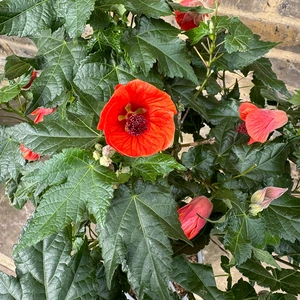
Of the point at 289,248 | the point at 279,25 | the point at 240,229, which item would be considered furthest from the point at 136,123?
the point at 279,25

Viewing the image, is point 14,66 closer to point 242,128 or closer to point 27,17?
point 27,17

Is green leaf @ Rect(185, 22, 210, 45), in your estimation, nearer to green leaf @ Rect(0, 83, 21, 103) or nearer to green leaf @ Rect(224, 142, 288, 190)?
green leaf @ Rect(224, 142, 288, 190)

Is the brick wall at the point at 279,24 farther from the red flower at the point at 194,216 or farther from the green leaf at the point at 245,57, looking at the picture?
the red flower at the point at 194,216

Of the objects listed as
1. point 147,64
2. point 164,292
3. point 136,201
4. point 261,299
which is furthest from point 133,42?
point 261,299

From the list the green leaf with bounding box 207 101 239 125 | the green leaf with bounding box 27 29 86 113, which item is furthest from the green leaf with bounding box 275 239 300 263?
the green leaf with bounding box 27 29 86 113

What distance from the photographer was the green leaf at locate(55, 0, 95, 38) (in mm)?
507

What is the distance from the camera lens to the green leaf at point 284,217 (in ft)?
2.02

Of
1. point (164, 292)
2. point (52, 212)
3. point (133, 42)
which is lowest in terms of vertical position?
point (164, 292)

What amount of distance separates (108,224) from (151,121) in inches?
5.7

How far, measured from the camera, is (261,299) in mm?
689

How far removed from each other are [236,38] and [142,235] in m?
0.31

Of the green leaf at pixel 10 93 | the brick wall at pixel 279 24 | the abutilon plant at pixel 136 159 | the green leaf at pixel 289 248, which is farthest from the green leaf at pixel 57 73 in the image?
the brick wall at pixel 279 24

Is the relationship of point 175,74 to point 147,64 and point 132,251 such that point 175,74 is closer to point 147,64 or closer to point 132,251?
point 147,64

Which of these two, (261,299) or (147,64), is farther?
(261,299)
